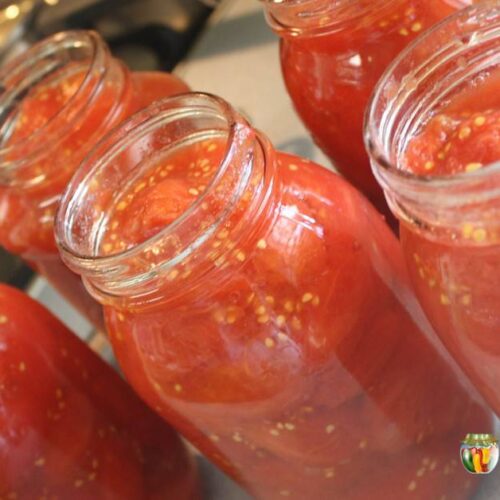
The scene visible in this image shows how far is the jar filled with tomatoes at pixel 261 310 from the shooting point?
483 millimetres

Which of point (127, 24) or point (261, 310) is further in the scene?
point (127, 24)

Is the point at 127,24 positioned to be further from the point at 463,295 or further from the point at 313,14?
the point at 463,295

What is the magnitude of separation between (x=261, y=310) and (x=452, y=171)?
0.47ft

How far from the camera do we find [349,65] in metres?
0.58

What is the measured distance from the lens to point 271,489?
60 centimetres

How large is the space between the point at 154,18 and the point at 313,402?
0.89 metres

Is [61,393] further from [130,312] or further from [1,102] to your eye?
[1,102]

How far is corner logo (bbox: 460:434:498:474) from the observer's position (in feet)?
1.73

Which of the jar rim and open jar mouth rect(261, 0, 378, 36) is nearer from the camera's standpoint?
the jar rim

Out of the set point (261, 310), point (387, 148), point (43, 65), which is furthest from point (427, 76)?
point (43, 65)

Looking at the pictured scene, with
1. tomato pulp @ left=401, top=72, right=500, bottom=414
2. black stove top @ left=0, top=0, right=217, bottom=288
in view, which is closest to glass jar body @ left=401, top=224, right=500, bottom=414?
tomato pulp @ left=401, top=72, right=500, bottom=414

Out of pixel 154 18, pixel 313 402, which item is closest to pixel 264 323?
pixel 313 402

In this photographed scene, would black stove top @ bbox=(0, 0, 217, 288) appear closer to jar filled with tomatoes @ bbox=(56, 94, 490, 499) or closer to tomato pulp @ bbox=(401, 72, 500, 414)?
jar filled with tomatoes @ bbox=(56, 94, 490, 499)

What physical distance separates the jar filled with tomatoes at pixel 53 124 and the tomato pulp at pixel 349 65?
0.17 meters
